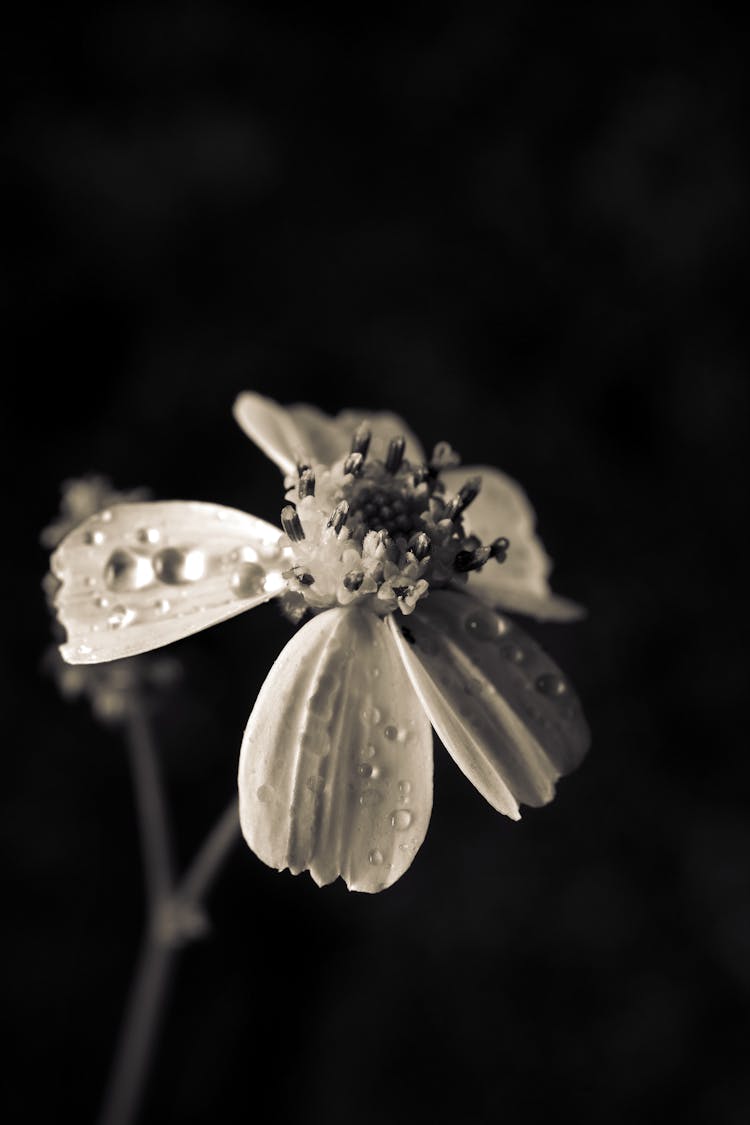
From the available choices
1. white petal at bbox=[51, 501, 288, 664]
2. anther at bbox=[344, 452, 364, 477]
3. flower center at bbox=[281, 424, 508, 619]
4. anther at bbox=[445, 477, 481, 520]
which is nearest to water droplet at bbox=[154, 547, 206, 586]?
white petal at bbox=[51, 501, 288, 664]

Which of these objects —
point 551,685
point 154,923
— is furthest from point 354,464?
point 154,923

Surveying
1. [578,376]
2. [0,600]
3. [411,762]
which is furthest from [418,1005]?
[578,376]

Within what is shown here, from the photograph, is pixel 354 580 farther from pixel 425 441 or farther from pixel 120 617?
pixel 425 441


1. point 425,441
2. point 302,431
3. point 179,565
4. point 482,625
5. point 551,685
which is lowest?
point 551,685

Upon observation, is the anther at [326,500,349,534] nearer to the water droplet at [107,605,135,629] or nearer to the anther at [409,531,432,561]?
the anther at [409,531,432,561]

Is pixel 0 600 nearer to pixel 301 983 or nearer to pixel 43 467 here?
pixel 43 467
